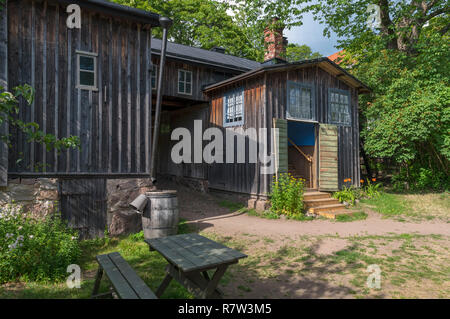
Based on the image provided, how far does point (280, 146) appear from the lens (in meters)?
9.41

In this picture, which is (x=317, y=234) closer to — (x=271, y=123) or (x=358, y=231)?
(x=358, y=231)

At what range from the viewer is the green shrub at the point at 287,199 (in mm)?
8617

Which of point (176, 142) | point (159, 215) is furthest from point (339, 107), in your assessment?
point (159, 215)

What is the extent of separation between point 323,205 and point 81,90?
8017mm

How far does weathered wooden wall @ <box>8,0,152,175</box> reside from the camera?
5902 mm

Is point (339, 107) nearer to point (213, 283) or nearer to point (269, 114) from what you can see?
point (269, 114)

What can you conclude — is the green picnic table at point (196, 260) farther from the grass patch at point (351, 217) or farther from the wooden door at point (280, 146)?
the grass patch at point (351, 217)

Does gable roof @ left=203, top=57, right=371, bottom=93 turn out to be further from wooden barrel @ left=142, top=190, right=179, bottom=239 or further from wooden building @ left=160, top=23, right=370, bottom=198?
wooden barrel @ left=142, top=190, right=179, bottom=239

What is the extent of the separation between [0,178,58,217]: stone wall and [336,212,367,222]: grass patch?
7657mm

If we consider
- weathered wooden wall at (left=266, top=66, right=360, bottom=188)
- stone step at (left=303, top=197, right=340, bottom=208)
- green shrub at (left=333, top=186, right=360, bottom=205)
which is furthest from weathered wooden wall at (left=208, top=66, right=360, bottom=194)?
stone step at (left=303, top=197, right=340, bottom=208)
